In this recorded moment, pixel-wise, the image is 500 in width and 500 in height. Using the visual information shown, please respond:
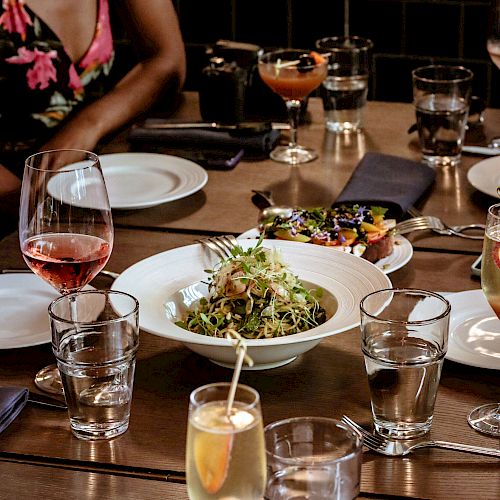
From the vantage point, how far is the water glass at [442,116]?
2002mm

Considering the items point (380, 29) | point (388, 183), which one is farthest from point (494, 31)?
point (380, 29)

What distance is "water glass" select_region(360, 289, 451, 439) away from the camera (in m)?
1.06

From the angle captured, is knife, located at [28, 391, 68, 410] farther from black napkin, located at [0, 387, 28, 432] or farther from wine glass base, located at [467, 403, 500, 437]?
wine glass base, located at [467, 403, 500, 437]

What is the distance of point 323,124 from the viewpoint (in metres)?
2.29

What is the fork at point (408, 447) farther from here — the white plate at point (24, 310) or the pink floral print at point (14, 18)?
the pink floral print at point (14, 18)

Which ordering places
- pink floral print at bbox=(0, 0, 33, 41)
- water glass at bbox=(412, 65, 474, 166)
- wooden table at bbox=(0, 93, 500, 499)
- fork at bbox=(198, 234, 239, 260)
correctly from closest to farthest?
wooden table at bbox=(0, 93, 500, 499), fork at bbox=(198, 234, 239, 260), water glass at bbox=(412, 65, 474, 166), pink floral print at bbox=(0, 0, 33, 41)

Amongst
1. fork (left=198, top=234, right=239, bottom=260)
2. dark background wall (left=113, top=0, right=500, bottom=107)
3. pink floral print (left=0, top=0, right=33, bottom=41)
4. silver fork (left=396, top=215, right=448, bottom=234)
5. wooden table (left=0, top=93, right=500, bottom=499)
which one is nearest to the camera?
wooden table (left=0, top=93, right=500, bottom=499)

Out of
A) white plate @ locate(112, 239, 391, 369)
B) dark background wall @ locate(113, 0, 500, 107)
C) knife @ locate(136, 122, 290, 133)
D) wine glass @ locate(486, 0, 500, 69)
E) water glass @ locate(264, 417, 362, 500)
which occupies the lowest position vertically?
dark background wall @ locate(113, 0, 500, 107)

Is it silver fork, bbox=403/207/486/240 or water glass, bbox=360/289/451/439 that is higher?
water glass, bbox=360/289/451/439

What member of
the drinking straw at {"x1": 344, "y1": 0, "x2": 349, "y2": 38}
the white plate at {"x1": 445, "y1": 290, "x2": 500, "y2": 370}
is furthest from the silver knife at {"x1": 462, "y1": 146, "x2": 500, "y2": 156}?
the drinking straw at {"x1": 344, "y1": 0, "x2": 349, "y2": 38}

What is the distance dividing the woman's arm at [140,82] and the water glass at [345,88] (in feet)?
1.57

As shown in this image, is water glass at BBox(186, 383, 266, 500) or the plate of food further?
the plate of food

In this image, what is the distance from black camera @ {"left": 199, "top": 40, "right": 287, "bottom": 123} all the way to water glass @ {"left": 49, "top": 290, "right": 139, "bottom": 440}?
1144 millimetres

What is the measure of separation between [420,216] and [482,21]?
1818mm
